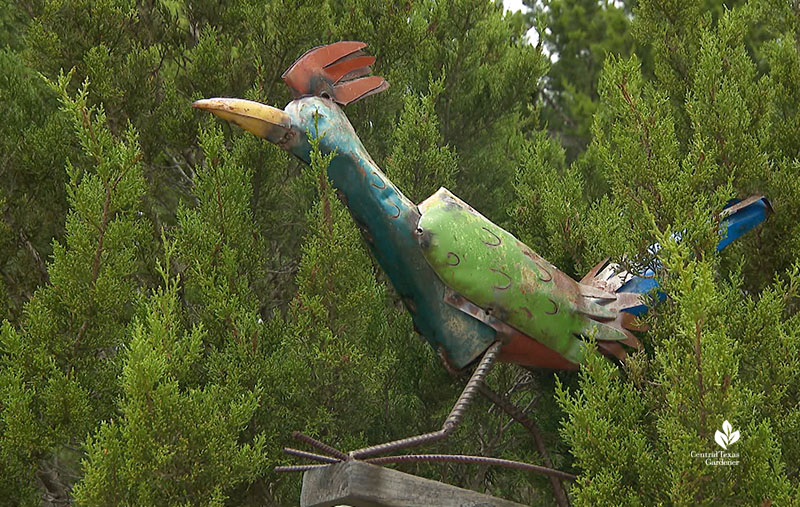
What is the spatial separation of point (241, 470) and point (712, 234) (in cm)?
185

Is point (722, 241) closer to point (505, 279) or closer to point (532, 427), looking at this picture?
point (505, 279)

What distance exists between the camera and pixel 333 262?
130 inches

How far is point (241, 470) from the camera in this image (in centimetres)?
312

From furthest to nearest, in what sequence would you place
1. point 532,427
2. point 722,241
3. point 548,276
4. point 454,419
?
1. point 532,427
2. point 722,241
3. point 548,276
4. point 454,419

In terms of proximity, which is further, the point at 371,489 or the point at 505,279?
the point at 505,279

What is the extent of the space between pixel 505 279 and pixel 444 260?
226 millimetres

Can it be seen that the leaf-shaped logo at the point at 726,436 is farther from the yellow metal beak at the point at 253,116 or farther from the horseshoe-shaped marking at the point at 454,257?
the yellow metal beak at the point at 253,116

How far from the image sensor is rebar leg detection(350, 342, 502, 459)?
2.57 metres

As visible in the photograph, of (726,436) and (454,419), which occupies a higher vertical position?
(726,436)

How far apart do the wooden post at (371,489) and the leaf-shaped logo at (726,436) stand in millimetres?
764

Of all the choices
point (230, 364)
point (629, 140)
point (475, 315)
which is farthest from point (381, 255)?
point (629, 140)

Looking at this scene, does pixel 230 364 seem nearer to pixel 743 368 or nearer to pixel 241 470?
pixel 241 470

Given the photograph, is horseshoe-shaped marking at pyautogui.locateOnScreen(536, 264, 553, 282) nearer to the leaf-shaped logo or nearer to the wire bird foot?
the wire bird foot

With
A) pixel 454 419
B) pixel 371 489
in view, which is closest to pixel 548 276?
pixel 454 419
